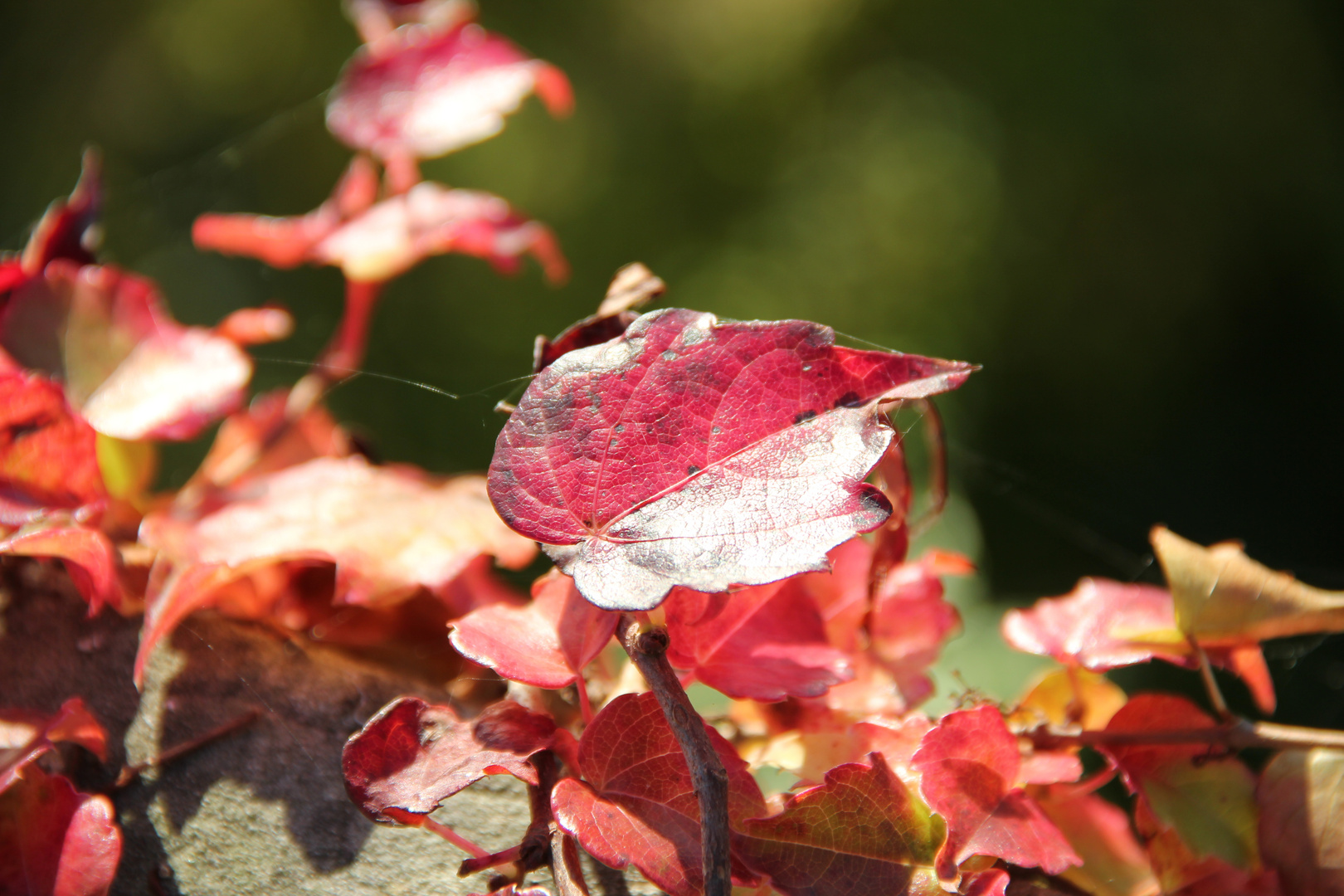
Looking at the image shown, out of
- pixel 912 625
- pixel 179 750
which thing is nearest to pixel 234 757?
pixel 179 750

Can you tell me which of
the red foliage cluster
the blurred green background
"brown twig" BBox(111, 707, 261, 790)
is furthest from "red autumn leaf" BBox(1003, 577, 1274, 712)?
the blurred green background

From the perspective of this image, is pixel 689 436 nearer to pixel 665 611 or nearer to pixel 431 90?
pixel 665 611

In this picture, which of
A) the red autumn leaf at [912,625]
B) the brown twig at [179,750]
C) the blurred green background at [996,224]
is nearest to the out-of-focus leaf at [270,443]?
the brown twig at [179,750]

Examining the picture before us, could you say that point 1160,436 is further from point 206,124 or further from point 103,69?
point 103,69

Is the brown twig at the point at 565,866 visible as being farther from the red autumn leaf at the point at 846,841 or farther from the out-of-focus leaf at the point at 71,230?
the out-of-focus leaf at the point at 71,230

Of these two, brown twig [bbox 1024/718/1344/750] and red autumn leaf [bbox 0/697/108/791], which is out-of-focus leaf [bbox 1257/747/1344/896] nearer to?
brown twig [bbox 1024/718/1344/750]

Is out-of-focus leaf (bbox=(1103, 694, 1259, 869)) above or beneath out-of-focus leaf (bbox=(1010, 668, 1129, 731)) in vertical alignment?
above
